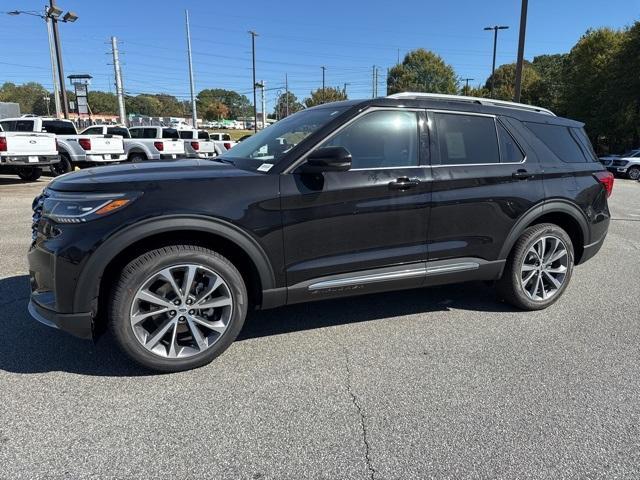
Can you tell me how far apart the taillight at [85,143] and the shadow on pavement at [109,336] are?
1110 cm

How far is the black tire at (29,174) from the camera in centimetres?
1374

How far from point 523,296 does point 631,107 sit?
35991 mm

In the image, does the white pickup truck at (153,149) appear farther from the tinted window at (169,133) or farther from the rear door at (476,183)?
the rear door at (476,183)

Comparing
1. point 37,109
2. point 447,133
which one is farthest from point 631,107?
point 37,109

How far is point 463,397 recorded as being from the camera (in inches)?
112

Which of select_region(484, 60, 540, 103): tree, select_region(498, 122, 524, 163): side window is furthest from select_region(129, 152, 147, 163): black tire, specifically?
select_region(484, 60, 540, 103): tree

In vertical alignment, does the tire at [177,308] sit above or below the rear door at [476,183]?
below

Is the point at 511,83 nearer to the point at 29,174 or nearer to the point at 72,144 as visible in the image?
the point at 72,144

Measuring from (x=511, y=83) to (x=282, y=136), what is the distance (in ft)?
242

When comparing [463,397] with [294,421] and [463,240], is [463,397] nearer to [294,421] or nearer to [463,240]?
[294,421]

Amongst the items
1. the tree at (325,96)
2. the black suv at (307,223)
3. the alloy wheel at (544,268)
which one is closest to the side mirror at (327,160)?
the black suv at (307,223)

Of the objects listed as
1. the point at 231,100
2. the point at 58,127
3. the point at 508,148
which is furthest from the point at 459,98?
the point at 231,100

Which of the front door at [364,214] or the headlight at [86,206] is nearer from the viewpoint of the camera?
the headlight at [86,206]

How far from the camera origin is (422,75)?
65.5 m
